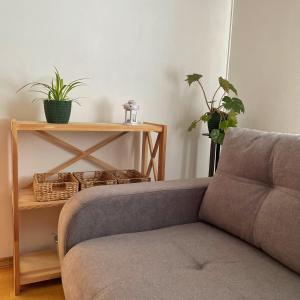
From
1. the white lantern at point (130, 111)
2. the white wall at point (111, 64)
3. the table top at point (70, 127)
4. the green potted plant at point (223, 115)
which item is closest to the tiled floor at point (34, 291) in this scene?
the white wall at point (111, 64)

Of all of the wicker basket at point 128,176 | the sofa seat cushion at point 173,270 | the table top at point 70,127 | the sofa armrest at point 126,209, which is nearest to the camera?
the sofa seat cushion at point 173,270

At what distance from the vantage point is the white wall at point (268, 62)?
166 centimetres

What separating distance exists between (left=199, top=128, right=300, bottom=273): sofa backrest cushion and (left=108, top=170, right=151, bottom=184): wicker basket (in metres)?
0.43

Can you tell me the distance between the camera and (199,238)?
1.18m

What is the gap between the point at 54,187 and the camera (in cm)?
159

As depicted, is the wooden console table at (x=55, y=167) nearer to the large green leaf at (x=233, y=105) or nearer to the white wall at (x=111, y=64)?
the white wall at (x=111, y=64)

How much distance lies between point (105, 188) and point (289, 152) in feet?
2.40

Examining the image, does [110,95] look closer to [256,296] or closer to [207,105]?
[207,105]

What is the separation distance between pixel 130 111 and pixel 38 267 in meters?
0.95

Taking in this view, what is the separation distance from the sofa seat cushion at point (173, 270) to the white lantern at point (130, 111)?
2.24 ft

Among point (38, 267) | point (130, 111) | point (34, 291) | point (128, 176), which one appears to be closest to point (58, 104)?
point (130, 111)

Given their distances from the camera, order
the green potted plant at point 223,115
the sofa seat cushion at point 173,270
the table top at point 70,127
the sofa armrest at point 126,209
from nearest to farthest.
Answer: the sofa seat cushion at point 173,270 → the sofa armrest at point 126,209 → the table top at point 70,127 → the green potted plant at point 223,115

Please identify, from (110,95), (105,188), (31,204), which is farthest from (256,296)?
(110,95)

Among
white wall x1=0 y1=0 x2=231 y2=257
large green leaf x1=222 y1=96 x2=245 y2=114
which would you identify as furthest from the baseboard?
large green leaf x1=222 y1=96 x2=245 y2=114
